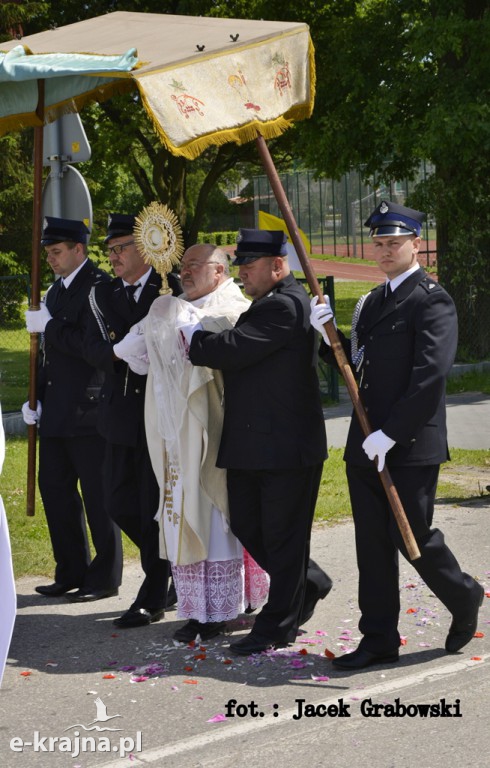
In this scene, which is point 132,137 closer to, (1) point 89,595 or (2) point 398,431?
(1) point 89,595

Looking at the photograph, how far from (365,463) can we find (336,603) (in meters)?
1.32

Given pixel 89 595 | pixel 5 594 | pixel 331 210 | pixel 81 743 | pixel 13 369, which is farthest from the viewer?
pixel 331 210

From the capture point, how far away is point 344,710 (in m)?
4.89

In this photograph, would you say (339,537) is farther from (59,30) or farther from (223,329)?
(59,30)

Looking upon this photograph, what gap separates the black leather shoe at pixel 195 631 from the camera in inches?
232

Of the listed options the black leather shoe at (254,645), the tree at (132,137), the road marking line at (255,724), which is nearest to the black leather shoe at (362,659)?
the road marking line at (255,724)

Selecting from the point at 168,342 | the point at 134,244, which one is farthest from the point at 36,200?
the point at 168,342

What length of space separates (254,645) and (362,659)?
54 centimetres

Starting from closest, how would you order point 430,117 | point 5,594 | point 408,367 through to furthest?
point 5,594, point 408,367, point 430,117

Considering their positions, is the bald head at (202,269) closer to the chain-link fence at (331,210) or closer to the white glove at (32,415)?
the white glove at (32,415)

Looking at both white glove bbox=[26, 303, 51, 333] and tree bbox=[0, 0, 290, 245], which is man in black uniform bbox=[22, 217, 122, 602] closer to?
white glove bbox=[26, 303, 51, 333]

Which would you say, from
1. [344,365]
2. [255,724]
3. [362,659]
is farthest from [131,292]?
[255,724]

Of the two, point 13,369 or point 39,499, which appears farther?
point 13,369

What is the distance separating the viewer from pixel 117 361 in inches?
246
